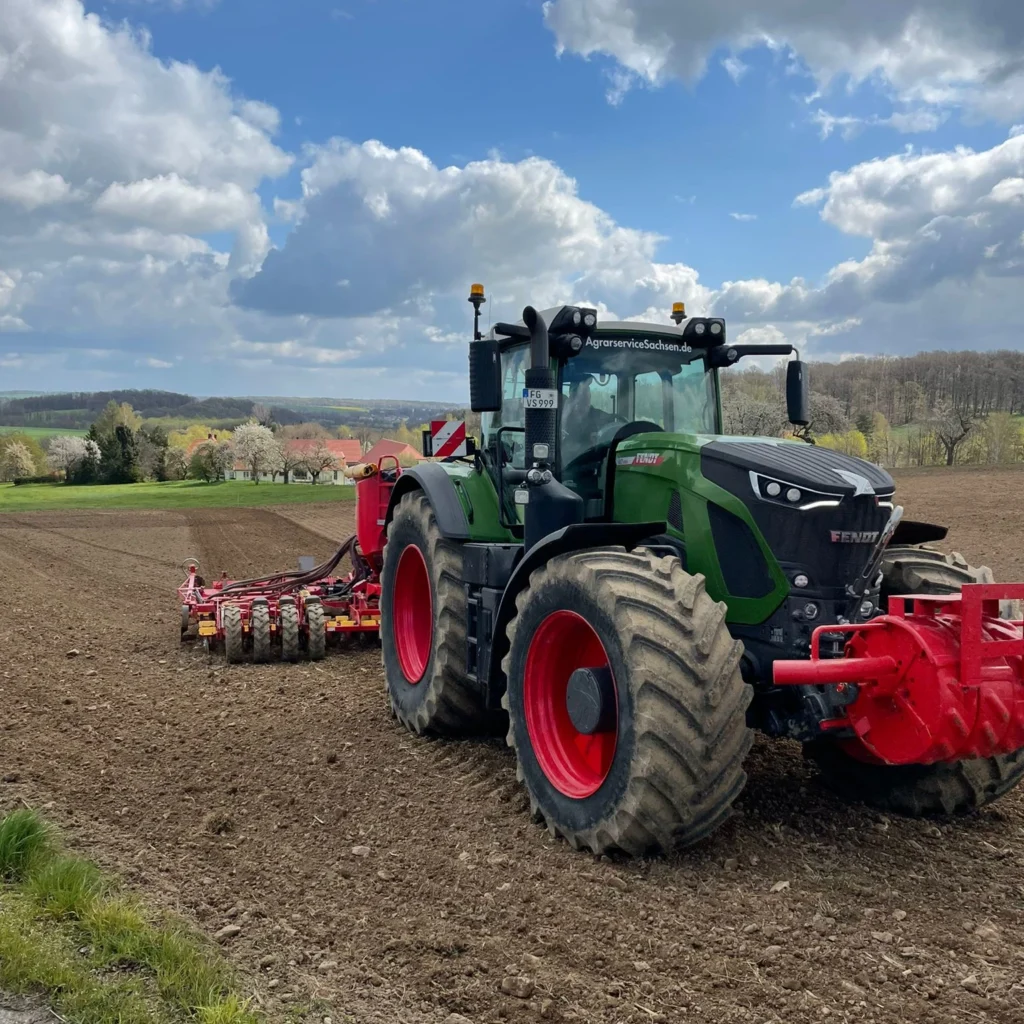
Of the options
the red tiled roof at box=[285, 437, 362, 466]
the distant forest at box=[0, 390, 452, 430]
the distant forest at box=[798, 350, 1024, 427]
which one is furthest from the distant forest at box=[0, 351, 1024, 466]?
the distant forest at box=[0, 390, 452, 430]

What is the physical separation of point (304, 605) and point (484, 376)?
4.79m

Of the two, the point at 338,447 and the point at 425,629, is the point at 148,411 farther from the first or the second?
the point at 425,629

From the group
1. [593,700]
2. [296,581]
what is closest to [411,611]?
[593,700]

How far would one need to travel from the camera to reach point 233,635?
892 centimetres

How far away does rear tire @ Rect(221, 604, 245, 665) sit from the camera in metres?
8.91

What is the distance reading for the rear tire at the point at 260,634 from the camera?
29.3ft

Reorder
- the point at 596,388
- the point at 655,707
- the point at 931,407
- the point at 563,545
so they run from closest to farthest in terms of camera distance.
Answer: the point at 655,707
the point at 563,545
the point at 596,388
the point at 931,407

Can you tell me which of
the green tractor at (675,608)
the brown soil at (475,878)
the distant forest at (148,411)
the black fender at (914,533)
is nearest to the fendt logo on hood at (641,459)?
the green tractor at (675,608)

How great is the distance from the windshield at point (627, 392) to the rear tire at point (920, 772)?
150 cm

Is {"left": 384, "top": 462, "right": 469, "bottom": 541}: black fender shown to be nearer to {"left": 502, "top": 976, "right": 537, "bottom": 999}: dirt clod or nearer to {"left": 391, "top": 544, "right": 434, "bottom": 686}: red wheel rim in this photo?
{"left": 391, "top": 544, "right": 434, "bottom": 686}: red wheel rim

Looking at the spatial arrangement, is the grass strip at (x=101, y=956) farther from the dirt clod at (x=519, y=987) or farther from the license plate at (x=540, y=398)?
the license plate at (x=540, y=398)

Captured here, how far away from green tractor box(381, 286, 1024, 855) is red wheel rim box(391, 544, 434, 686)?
0.46 metres

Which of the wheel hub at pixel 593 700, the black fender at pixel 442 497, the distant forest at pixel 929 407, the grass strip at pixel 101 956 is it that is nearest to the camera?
the grass strip at pixel 101 956

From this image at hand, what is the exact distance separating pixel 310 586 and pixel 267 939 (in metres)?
6.58
